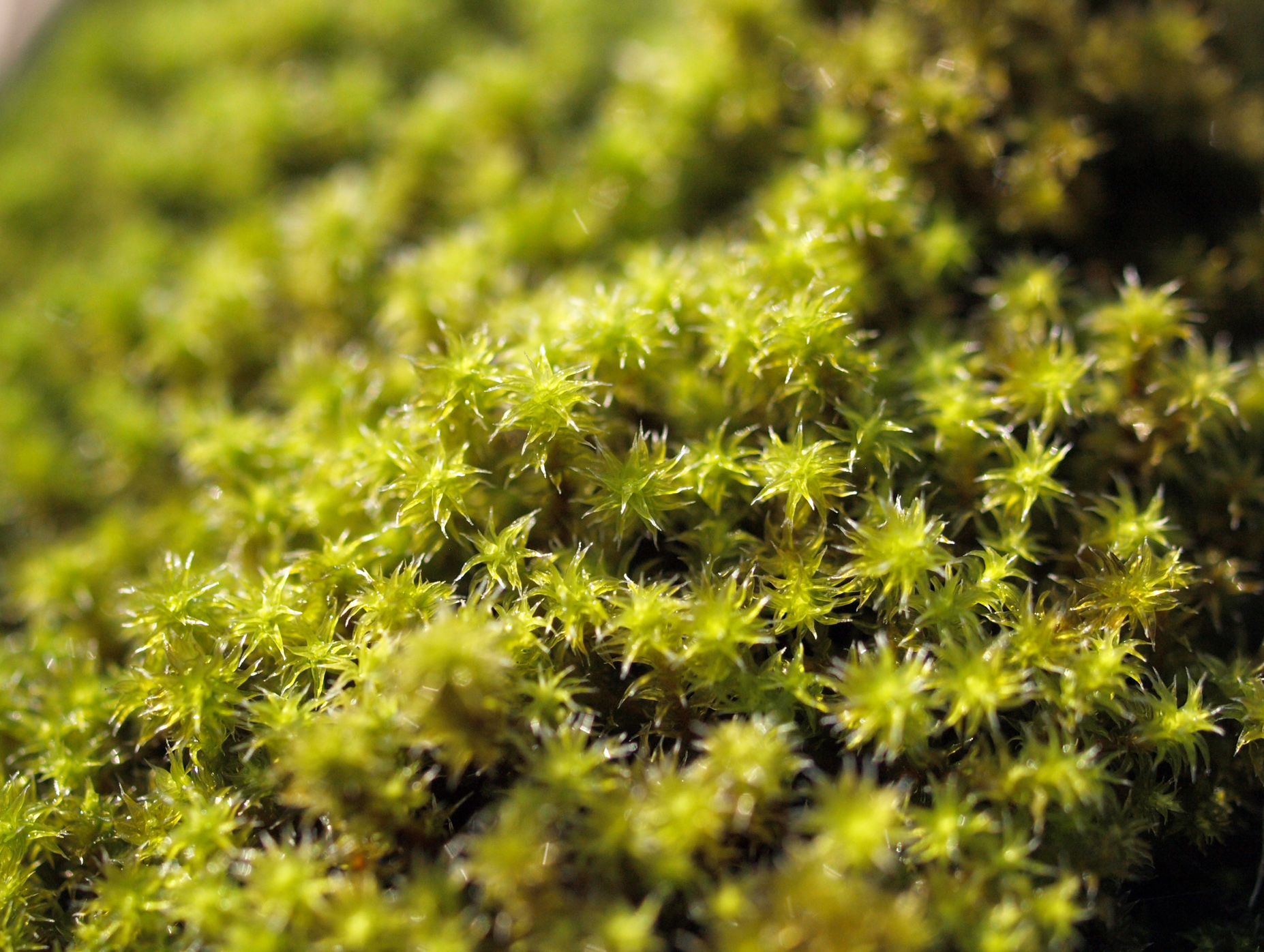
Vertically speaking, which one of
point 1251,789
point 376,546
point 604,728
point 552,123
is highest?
point 552,123

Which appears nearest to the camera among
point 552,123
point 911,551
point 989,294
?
point 911,551

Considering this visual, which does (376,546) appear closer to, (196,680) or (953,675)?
(196,680)

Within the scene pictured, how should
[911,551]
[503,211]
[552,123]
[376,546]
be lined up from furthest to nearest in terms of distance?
[552,123], [503,211], [376,546], [911,551]

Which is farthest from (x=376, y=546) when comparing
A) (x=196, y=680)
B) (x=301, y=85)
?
(x=301, y=85)

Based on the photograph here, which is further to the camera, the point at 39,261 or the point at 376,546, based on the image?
the point at 39,261

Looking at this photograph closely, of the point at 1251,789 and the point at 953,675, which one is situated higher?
the point at 953,675

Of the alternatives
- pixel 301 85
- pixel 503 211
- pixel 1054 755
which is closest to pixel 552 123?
pixel 503 211

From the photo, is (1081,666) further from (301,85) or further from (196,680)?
(301,85)
